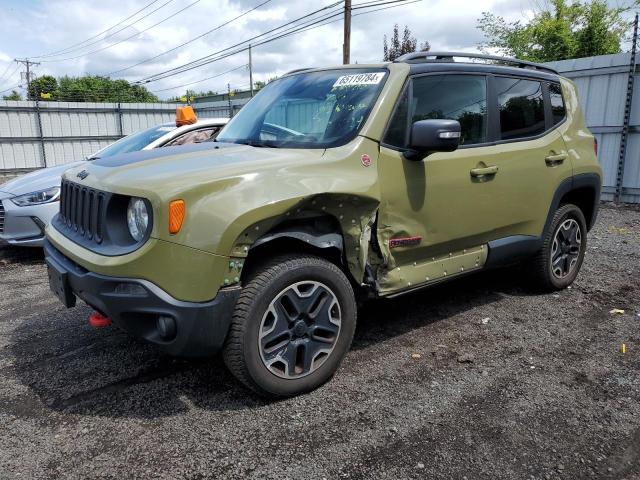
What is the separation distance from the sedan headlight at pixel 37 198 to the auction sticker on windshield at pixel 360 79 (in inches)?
162

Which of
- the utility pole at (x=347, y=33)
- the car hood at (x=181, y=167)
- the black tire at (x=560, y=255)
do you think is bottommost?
the black tire at (x=560, y=255)

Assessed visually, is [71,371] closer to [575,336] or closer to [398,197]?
[398,197]

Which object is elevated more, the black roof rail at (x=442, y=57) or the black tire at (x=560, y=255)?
the black roof rail at (x=442, y=57)

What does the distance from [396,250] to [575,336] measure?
1689mm

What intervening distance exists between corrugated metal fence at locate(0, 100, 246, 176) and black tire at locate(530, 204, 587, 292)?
1322 cm

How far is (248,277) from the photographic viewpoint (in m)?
2.83

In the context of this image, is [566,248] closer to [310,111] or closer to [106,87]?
[310,111]

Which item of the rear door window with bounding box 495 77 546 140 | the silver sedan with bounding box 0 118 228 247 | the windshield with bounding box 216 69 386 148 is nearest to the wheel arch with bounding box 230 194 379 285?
the windshield with bounding box 216 69 386 148

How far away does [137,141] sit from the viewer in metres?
6.73

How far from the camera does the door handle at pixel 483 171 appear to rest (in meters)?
3.76

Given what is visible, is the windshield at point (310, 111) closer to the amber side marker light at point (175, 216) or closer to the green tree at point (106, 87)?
the amber side marker light at point (175, 216)

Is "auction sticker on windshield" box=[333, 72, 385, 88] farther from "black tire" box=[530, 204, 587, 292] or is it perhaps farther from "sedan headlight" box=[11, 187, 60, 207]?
"sedan headlight" box=[11, 187, 60, 207]

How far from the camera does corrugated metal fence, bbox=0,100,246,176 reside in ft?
57.3

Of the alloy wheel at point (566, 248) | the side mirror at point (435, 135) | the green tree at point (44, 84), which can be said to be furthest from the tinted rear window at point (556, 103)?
the green tree at point (44, 84)
